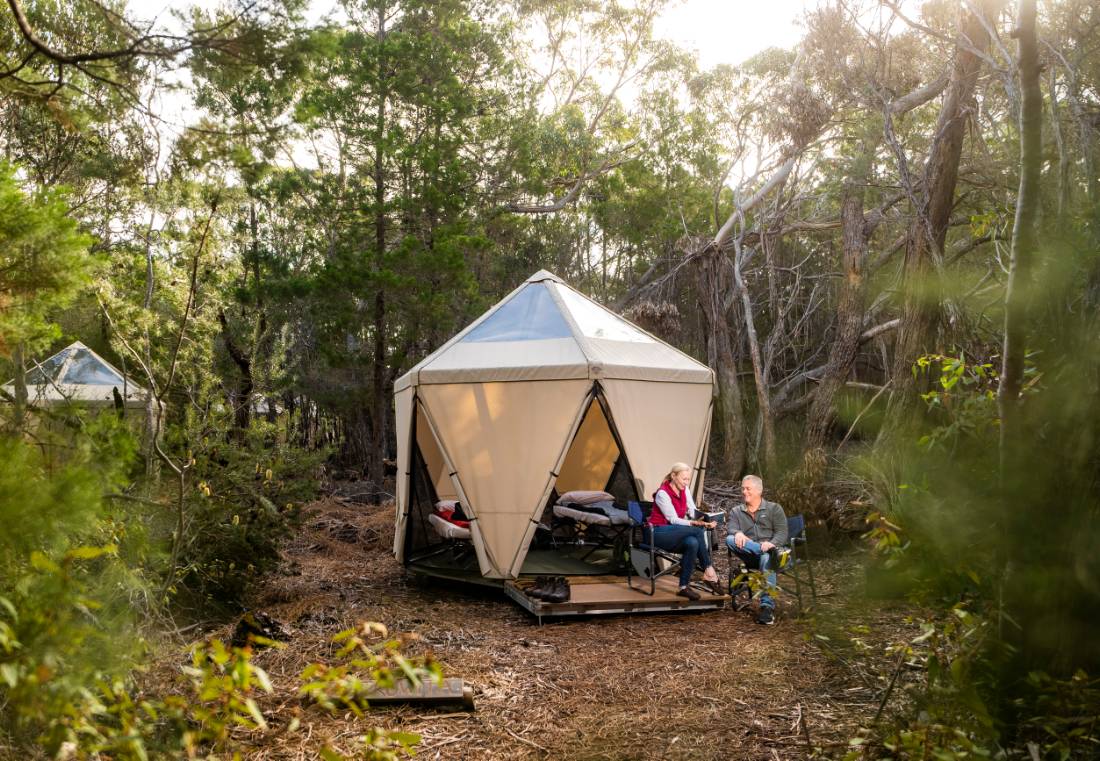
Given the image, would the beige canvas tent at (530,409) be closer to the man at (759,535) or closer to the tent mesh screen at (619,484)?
the man at (759,535)

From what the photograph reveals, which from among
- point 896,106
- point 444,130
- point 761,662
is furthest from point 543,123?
point 761,662

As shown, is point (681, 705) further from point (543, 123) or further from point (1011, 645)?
point (543, 123)

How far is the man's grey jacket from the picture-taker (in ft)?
20.5

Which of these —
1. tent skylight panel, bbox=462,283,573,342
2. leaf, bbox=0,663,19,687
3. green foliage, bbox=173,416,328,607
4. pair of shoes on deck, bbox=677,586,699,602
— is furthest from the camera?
tent skylight panel, bbox=462,283,573,342

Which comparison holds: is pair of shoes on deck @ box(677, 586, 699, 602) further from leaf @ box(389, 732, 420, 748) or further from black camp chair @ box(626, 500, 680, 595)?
leaf @ box(389, 732, 420, 748)

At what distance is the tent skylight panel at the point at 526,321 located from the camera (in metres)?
8.09

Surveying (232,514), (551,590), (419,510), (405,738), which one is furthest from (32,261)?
(419,510)

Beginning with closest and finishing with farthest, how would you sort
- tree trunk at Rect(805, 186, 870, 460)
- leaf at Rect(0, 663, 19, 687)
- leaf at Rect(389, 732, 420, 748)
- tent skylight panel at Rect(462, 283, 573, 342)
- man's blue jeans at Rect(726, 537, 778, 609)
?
leaf at Rect(0, 663, 19, 687) < leaf at Rect(389, 732, 420, 748) < man's blue jeans at Rect(726, 537, 778, 609) < tent skylight panel at Rect(462, 283, 573, 342) < tree trunk at Rect(805, 186, 870, 460)

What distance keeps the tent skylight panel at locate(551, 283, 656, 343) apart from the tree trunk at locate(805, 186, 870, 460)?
3.24 metres

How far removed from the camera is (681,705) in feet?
14.2

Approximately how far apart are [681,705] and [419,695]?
4.31 ft

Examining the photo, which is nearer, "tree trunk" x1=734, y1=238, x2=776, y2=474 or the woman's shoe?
the woman's shoe

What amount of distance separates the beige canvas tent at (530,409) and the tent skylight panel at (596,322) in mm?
21

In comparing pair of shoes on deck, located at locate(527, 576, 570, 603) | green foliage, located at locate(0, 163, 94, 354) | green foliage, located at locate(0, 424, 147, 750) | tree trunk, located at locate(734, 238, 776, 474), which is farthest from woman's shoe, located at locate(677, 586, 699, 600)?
tree trunk, located at locate(734, 238, 776, 474)
